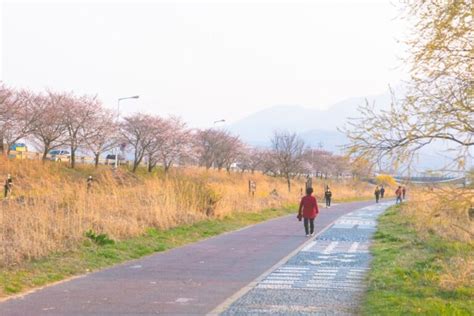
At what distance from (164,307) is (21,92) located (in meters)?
48.4

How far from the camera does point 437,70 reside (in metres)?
8.68

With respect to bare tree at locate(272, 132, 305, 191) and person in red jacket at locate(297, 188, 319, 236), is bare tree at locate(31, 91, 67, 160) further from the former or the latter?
person in red jacket at locate(297, 188, 319, 236)

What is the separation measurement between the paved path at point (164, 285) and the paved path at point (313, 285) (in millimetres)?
413

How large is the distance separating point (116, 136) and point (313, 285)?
5105cm

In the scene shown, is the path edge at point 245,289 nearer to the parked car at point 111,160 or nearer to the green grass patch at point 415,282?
the green grass patch at point 415,282

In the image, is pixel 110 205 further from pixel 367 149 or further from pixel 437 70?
pixel 437 70

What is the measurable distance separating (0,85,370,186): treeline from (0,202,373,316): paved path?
114ft

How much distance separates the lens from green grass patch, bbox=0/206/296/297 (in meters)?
10.1

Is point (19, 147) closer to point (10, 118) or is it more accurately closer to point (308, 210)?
point (10, 118)

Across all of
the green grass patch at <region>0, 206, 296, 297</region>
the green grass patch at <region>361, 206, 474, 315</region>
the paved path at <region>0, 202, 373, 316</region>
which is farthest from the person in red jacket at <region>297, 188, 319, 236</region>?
the paved path at <region>0, 202, 373, 316</region>

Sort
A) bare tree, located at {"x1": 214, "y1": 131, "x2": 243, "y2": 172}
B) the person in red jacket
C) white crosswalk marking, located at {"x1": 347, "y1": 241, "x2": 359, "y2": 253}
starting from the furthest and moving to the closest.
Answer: bare tree, located at {"x1": 214, "y1": 131, "x2": 243, "y2": 172}
the person in red jacket
white crosswalk marking, located at {"x1": 347, "y1": 241, "x2": 359, "y2": 253}

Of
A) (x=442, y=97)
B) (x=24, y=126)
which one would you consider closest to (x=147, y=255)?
(x=442, y=97)

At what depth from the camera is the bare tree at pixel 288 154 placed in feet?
214

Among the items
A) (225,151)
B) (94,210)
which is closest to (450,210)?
(94,210)
